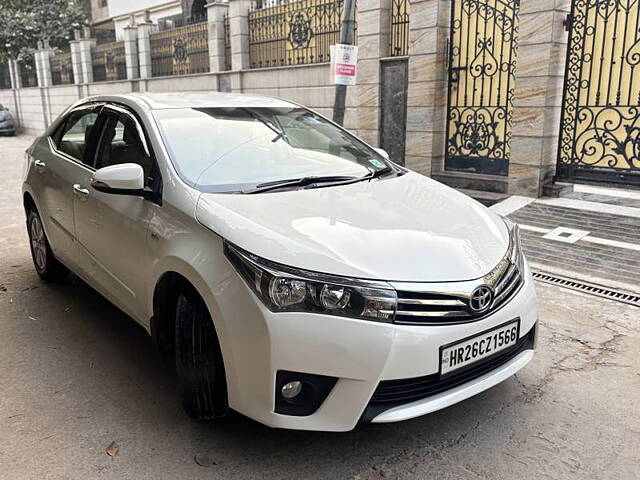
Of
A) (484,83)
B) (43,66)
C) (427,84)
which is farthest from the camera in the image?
(43,66)

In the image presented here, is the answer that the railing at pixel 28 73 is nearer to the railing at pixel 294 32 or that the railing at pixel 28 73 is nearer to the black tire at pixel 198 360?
the railing at pixel 294 32

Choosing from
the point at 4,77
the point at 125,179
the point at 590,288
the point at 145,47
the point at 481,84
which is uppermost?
the point at 145,47

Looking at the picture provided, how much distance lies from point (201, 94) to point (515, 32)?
527 centimetres

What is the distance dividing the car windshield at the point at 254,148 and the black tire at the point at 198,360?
0.63m

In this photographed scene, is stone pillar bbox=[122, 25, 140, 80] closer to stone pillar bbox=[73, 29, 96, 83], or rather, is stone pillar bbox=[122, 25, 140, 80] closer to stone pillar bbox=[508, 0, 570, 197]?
stone pillar bbox=[73, 29, 96, 83]

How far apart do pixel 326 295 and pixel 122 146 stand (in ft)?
6.21

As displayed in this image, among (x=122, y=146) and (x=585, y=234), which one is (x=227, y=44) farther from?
(x=122, y=146)

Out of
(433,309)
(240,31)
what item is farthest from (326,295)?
(240,31)

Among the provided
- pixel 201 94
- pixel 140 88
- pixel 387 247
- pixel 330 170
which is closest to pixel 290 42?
pixel 140 88

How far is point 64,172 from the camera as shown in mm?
4066

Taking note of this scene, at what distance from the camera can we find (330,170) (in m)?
3.38

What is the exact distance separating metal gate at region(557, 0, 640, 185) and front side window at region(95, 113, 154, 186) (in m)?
5.73

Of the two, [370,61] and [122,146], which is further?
[370,61]

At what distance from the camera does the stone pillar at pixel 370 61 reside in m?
9.53
